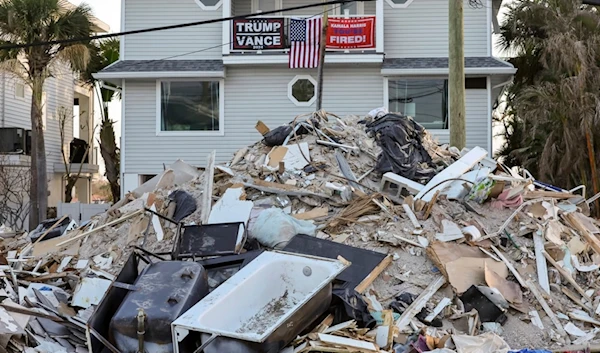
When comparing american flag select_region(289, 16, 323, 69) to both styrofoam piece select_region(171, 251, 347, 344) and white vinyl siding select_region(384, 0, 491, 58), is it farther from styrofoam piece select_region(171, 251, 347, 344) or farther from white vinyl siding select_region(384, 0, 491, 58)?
styrofoam piece select_region(171, 251, 347, 344)

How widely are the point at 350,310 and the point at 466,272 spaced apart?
1.73 metres

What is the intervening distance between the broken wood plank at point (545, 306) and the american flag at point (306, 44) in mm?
9545

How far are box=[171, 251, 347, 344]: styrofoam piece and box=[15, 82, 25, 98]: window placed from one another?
1686 centimetres

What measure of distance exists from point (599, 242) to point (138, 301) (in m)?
5.85

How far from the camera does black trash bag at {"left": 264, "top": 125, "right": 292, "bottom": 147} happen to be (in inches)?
387

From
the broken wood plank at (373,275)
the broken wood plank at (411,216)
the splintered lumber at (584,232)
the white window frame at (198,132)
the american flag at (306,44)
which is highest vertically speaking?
the american flag at (306,44)

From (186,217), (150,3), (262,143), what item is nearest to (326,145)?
(262,143)

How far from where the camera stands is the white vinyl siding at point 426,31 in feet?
52.2

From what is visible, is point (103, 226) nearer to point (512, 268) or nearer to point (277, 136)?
point (277, 136)

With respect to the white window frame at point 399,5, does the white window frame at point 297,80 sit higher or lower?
lower

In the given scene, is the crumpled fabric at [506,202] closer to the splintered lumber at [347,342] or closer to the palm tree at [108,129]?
the splintered lumber at [347,342]

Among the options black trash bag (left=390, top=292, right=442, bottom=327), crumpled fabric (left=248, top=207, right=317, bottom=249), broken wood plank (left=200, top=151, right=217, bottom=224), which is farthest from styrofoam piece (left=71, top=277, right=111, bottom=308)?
black trash bag (left=390, top=292, right=442, bottom=327)

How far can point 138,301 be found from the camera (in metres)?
5.32

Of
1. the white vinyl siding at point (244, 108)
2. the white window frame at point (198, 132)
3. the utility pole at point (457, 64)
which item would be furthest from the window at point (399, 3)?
the utility pole at point (457, 64)
